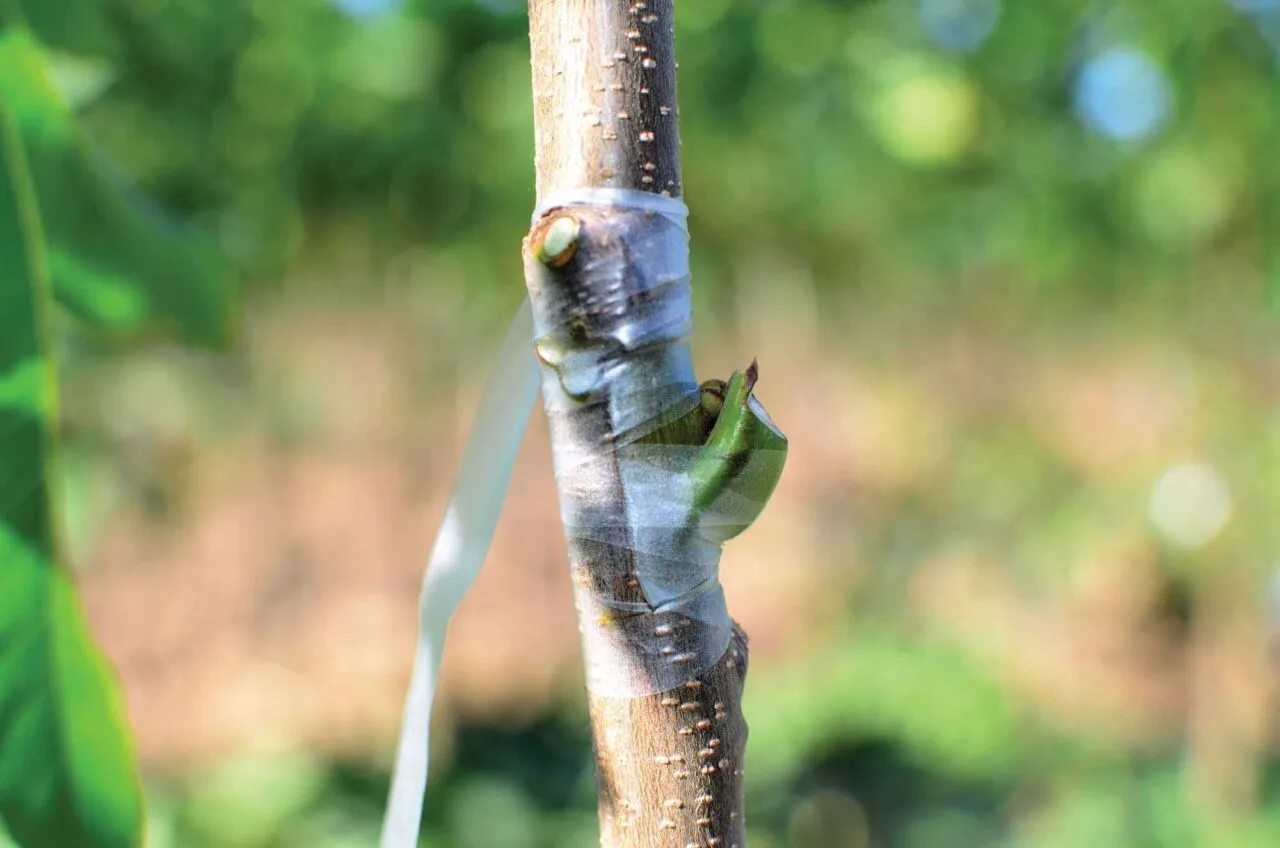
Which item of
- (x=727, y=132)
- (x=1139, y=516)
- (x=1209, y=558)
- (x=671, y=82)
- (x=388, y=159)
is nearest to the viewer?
(x=671, y=82)

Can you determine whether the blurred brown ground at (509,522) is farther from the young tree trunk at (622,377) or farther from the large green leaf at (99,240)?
the young tree trunk at (622,377)

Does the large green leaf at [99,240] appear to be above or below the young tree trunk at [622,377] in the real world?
above

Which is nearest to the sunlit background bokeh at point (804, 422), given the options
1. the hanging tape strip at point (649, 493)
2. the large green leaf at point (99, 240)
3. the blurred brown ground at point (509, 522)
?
the blurred brown ground at point (509, 522)

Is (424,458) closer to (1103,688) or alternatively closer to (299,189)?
(299,189)

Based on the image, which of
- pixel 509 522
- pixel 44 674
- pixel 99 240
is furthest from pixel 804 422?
pixel 44 674

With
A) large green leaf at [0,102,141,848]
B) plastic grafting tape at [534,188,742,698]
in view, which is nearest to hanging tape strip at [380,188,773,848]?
plastic grafting tape at [534,188,742,698]

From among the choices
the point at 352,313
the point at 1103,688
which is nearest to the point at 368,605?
the point at 352,313
